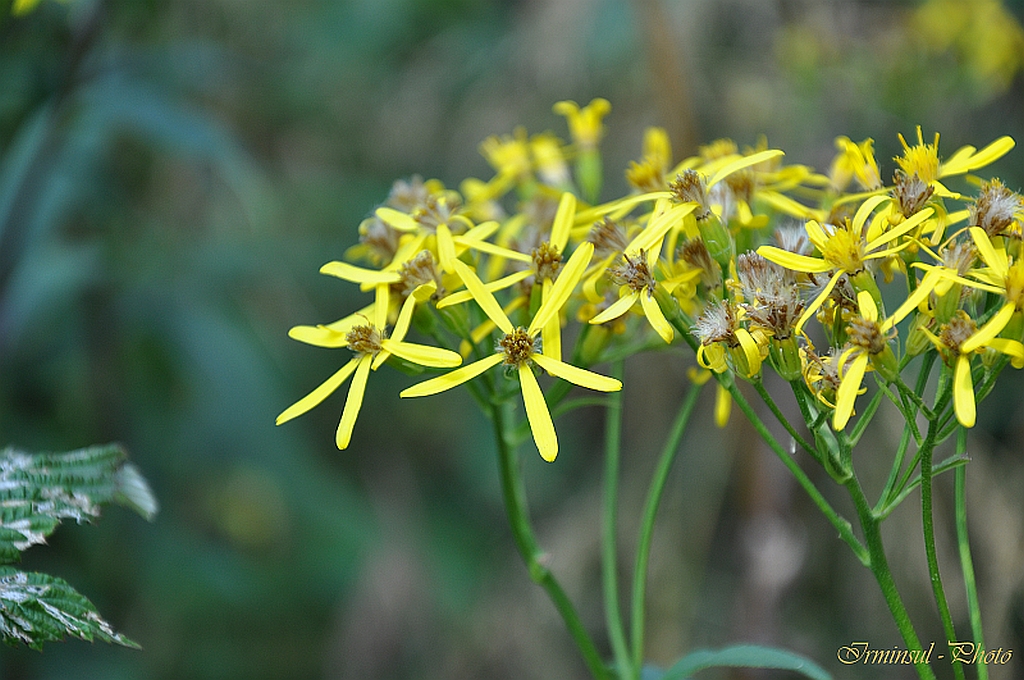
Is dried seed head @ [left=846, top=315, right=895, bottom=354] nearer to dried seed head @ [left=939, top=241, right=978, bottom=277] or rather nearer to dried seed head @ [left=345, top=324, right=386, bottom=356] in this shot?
dried seed head @ [left=939, top=241, right=978, bottom=277]

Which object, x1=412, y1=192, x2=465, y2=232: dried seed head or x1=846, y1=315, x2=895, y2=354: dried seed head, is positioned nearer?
x1=846, y1=315, x2=895, y2=354: dried seed head

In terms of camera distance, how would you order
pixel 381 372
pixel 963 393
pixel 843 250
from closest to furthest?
pixel 963 393 < pixel 843 250 < pixel 381 372

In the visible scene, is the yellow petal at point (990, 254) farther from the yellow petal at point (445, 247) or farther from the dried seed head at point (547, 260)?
the yellow petal at point (445, 247)

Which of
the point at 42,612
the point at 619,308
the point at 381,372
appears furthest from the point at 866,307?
the point at 381,372

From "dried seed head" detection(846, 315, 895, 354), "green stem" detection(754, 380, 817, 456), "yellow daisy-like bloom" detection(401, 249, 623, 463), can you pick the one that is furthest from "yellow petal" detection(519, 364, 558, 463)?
"dried seed head" detection(846, 315, 895, 354)

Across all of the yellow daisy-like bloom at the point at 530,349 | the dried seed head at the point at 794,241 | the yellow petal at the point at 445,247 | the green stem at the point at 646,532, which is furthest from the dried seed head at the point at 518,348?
the dried seed head at the point at 794,241

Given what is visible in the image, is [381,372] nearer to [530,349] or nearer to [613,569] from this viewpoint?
[613,569]

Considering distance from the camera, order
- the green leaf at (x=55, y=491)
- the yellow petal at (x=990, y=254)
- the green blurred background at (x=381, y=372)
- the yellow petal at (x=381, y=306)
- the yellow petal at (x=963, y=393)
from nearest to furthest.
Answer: the yellow petal at (x=963, y=393), the yellow petal at (x=990, y=254), the green leaf at (x=55, y=491), the yellow petal at (x=381, y=306), the green blurred background at (x=381, y=372)
